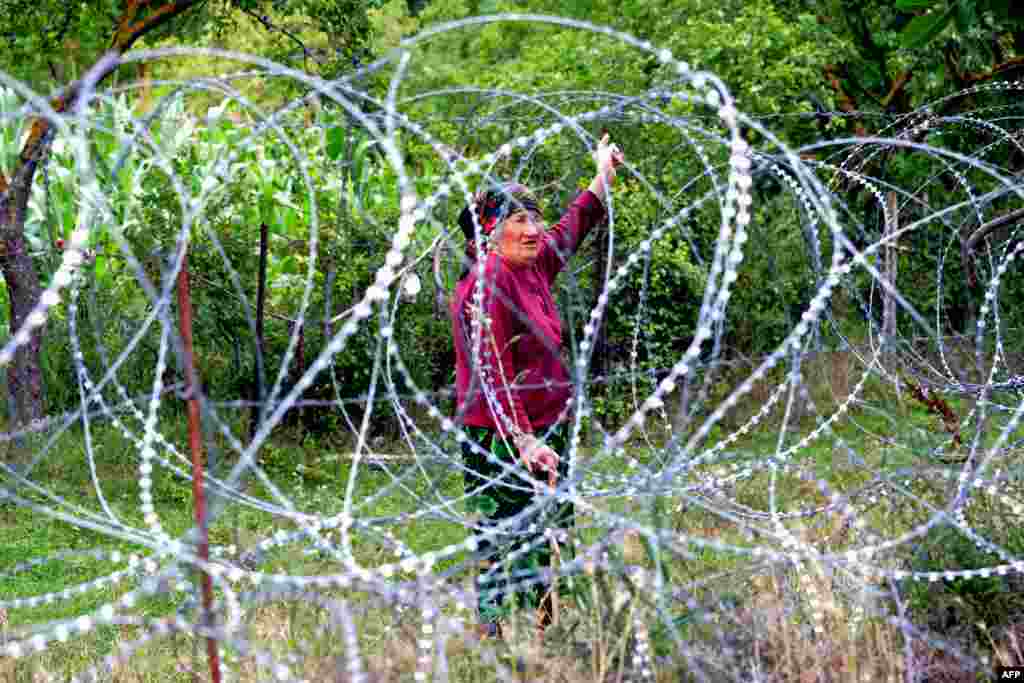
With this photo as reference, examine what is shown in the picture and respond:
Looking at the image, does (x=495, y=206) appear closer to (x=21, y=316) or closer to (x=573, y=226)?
(x=573, y=226)

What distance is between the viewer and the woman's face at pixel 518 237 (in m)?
4.59

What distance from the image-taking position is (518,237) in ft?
15.1

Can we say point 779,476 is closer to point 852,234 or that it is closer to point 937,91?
point 852,234

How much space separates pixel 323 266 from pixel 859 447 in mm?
3726

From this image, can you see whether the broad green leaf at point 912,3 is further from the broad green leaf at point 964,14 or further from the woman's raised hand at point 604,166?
the woman's raised hand at point 604,166

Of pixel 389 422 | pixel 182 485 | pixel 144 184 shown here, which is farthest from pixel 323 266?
pixel 144 184

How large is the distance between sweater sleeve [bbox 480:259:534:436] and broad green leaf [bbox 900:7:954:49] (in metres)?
1.84

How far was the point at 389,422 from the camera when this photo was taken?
9.27 metres

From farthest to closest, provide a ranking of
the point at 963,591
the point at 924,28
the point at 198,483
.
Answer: the point at 924,28, the point at 963,591, the point at 198,483

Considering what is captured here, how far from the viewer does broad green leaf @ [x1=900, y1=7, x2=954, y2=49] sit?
506 centimetres

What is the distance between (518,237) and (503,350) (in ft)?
1.32

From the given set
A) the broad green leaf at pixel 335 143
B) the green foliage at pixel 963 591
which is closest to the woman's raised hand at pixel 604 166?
the green foliage at pixel 963 591

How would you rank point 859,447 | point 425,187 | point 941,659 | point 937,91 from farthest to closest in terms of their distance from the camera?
1. point 937,91
2. point 425,187
3. point 859,447
4. point 941,659

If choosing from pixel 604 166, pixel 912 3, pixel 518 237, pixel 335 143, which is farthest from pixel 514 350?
pixel 335 143
